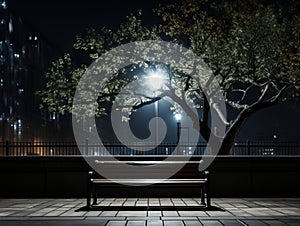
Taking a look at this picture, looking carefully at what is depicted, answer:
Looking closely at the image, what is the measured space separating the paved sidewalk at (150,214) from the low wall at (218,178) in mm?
467

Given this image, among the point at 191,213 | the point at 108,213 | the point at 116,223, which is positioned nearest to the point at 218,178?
the point at 191,213

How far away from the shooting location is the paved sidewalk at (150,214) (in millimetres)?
7316

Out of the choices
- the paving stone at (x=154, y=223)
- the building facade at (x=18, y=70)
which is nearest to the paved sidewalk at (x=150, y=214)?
the paving stone at (x=154, y=223)

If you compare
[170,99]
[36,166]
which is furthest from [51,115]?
[36,166]

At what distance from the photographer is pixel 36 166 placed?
449 inches

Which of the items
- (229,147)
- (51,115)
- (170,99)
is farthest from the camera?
(51,115)

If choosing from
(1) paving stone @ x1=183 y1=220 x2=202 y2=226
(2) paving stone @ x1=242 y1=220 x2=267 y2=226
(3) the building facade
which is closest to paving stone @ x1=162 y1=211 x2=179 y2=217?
(1) paving stone @ x1=183 y1=220 x2=202 y2=226

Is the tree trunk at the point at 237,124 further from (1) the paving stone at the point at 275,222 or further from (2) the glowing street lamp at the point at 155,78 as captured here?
(1) the paving stone at the point at 275,222

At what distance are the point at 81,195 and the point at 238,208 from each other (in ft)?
12.7

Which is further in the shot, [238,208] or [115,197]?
[115,197]

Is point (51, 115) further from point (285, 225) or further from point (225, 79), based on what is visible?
point (285, 225)

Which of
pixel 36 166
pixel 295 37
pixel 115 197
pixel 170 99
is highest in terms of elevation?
pixel 295 37

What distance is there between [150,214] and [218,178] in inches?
135

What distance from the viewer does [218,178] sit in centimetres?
1133
